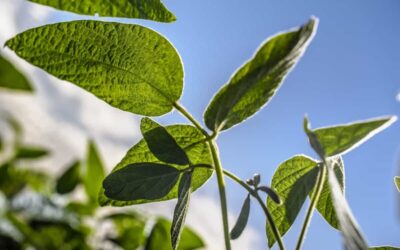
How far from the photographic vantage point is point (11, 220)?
1.60 metres

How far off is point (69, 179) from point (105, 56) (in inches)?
60.3

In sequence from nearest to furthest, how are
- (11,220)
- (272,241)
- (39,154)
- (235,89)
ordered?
(235,89) < (272,241) < (11,220) < (39,154)

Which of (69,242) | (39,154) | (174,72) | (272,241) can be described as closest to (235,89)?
(174,72)

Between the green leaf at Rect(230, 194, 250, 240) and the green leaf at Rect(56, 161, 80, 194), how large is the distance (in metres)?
1.44

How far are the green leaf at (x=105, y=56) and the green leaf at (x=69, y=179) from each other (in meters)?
1.47

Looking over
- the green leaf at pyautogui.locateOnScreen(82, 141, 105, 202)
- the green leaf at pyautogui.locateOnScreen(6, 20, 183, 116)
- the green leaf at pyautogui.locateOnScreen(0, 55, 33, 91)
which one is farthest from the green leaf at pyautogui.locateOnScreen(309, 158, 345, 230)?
the green leaf at pyautogui.locateOnScreen(82, 141, 105, 202)

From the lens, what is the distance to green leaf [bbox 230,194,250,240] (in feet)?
1.32

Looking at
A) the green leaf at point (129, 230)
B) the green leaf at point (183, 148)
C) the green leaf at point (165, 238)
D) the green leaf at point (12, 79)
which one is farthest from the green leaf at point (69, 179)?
the green leaf at point (183, 148)

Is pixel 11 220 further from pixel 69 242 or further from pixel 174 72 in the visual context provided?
pixel 174 72

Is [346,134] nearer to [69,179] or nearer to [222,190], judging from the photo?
[222,190]

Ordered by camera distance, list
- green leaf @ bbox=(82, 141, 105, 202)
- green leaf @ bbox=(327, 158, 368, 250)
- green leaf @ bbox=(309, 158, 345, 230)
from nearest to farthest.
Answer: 1. green leaf @ bbox=(327, 158, 368, 250)
2. green leaf @ bbox=(309, 158, 345, 230)
3. green leaf @ bbox=(82, 141, 105, 202)

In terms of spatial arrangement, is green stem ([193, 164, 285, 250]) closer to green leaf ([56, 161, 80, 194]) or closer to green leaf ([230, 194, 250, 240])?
green leaf ([230, 194, 250, 240])

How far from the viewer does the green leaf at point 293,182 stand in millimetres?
402

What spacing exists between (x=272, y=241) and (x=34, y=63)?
0.75 feet
